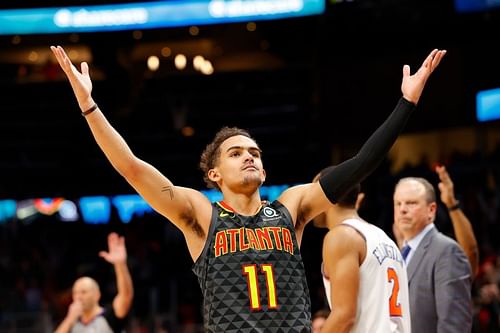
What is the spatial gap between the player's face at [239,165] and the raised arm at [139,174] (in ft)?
0.59

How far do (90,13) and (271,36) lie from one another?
164 inches

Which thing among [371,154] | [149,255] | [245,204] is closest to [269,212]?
[245,204]

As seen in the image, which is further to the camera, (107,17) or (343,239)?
(107,17)

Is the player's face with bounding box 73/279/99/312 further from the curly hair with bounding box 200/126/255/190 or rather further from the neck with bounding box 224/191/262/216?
the neck with bounding box 224/191/262/216

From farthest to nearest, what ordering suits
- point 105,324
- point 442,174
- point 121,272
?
1. point 105,324
2. point 121,272
3. point 442,174

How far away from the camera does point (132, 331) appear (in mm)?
13695

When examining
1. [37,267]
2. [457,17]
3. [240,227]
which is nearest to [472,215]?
[457,17]

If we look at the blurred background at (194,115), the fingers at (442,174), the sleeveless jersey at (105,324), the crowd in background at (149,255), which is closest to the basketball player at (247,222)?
the fingers at (442,174)

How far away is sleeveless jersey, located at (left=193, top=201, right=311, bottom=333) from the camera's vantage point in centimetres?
379

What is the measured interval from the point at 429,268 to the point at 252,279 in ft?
6.92

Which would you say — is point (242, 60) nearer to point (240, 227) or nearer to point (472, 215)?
point (472, 215)

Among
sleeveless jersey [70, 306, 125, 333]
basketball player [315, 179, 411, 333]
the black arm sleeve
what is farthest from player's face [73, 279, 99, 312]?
the black arm sleeve

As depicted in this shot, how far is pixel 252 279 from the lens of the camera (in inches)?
151

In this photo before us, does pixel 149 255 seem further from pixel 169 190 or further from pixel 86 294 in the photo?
pixel 169 190
